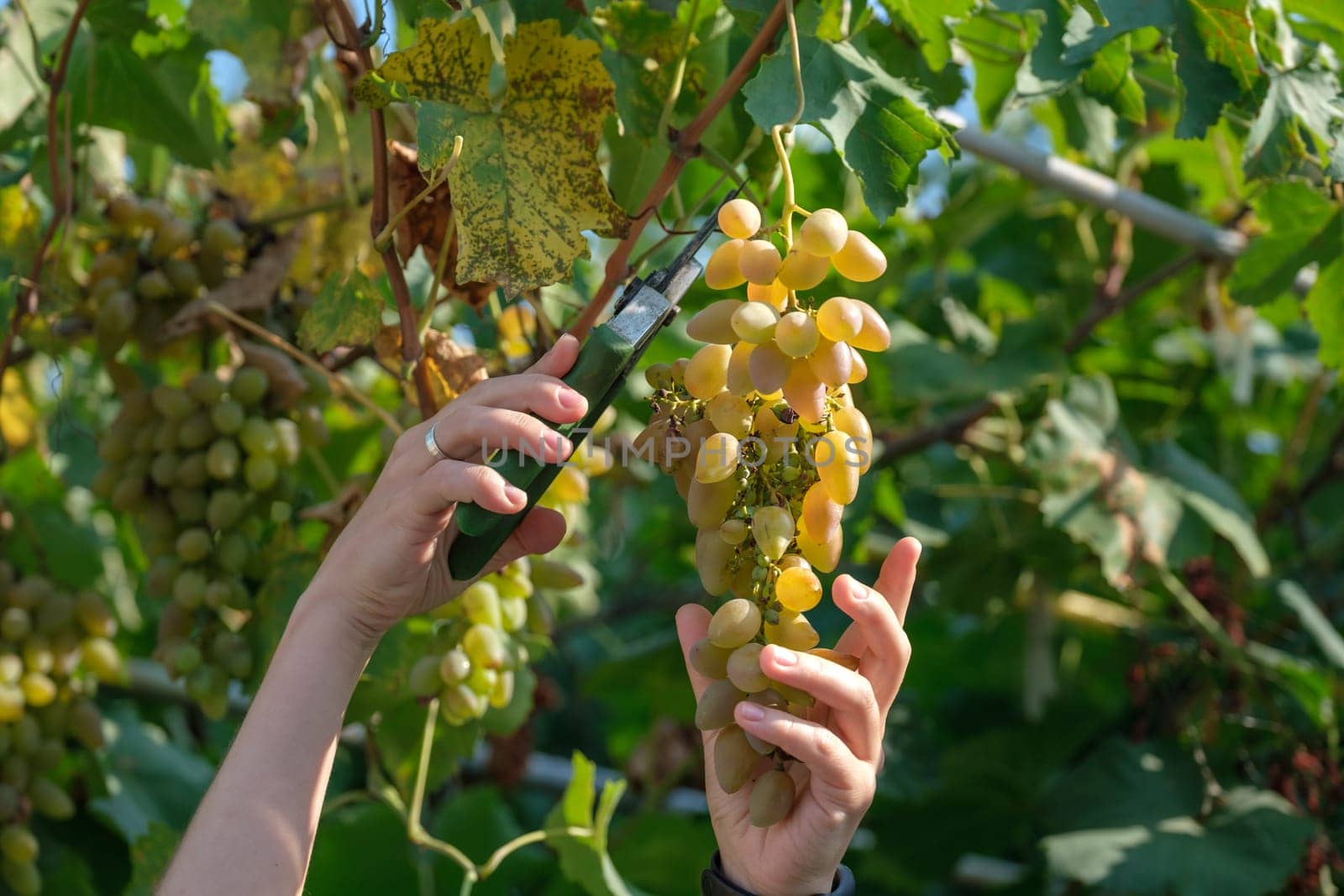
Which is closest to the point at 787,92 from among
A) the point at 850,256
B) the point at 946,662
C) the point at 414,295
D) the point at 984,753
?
the point at 850,256

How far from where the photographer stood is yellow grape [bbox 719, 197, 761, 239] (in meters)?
0.71

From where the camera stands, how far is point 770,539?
0.69 meters

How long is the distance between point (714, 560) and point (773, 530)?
5 centimetres

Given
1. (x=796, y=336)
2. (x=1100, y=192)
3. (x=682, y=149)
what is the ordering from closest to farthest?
(x=796, y=336), (x=682, y=149), (x=1100, y=192)

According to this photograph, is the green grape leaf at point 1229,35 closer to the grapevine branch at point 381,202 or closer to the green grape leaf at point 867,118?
the green grape leaf at point 867,118

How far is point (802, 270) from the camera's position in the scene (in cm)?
70

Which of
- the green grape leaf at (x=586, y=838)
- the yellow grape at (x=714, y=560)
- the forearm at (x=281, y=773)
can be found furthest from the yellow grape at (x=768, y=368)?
the green grape leaf at (x=586, y=838)

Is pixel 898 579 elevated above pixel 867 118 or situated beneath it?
situated beneath

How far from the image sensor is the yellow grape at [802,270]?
0.69 meters

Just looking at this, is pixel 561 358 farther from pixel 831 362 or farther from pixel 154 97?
pixel 154 97

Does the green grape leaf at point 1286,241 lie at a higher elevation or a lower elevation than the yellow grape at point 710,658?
lower

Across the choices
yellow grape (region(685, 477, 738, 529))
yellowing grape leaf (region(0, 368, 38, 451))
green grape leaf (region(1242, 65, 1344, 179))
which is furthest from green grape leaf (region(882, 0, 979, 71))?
yellowing grape leaf (region(0, 368, 38, 451))

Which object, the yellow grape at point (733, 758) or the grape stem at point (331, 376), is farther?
the grape stem at point (331, 376)

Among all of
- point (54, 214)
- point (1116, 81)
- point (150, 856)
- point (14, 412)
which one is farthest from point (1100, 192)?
point (14, 412)
